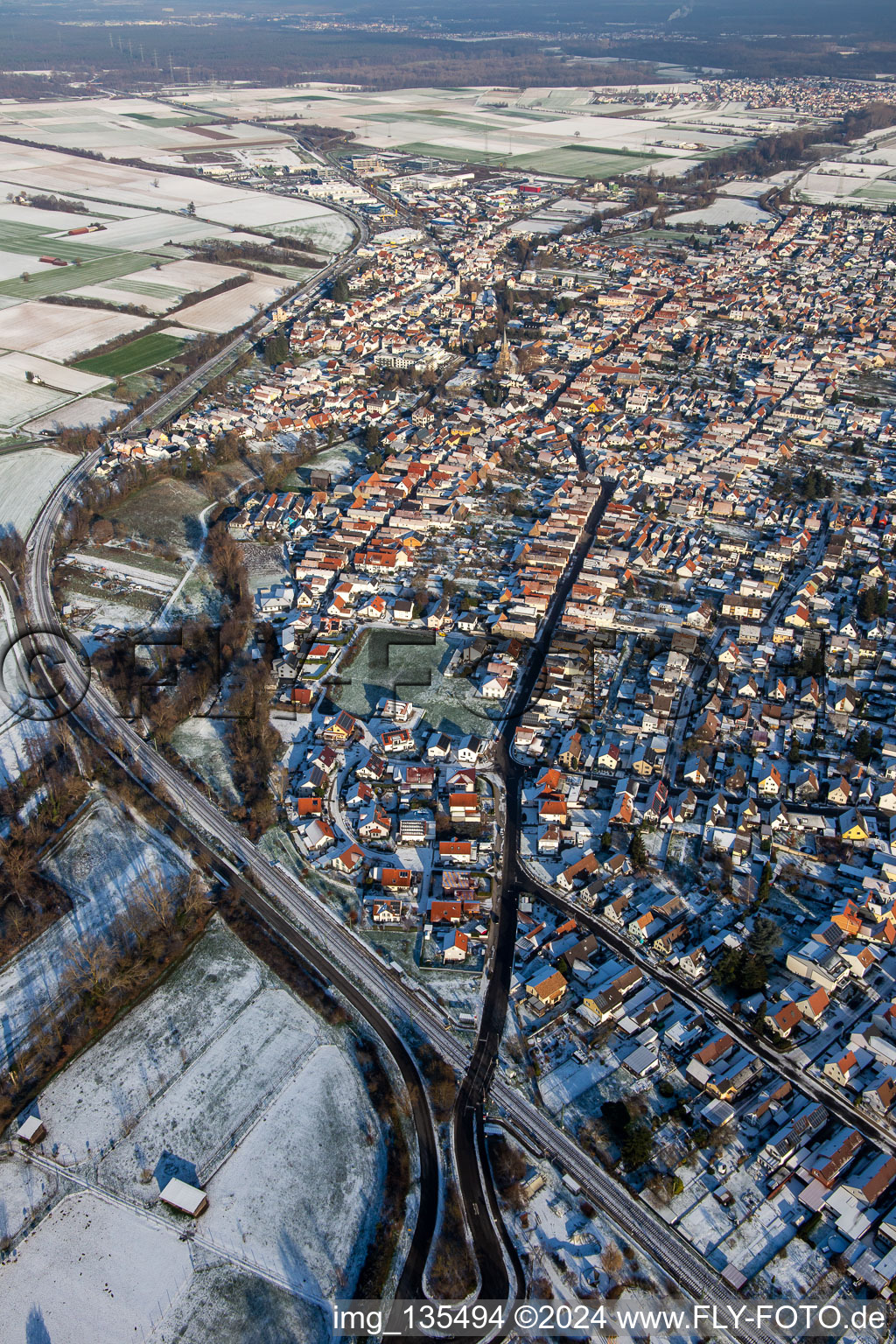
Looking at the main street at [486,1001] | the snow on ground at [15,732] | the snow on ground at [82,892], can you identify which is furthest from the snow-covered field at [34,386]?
the snow on ground at [82,892]

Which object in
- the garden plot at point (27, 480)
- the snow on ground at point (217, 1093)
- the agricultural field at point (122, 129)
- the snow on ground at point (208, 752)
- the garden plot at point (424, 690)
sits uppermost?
the agricultural field at point (122, 129)

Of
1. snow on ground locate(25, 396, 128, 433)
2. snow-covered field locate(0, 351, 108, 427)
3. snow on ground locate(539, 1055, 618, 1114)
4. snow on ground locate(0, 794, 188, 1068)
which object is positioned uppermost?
snow-covered field locate(0, 351, 108, 427)

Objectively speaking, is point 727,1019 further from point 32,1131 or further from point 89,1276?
Result: point 32,1131

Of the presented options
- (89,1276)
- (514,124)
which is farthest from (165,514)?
(514,124)

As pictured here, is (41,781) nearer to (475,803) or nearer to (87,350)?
(475,803)

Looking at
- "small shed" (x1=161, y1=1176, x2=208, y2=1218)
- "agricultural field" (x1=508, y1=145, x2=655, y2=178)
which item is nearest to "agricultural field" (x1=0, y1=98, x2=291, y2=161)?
"agricultural field" (x1=508, y1=145, x2=655, y2=178)

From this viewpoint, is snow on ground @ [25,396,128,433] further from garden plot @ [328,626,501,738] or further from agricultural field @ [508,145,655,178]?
agricultural field @ [508,145,655,178]

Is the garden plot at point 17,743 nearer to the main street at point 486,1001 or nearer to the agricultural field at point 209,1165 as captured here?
the main street at point 486,1001
